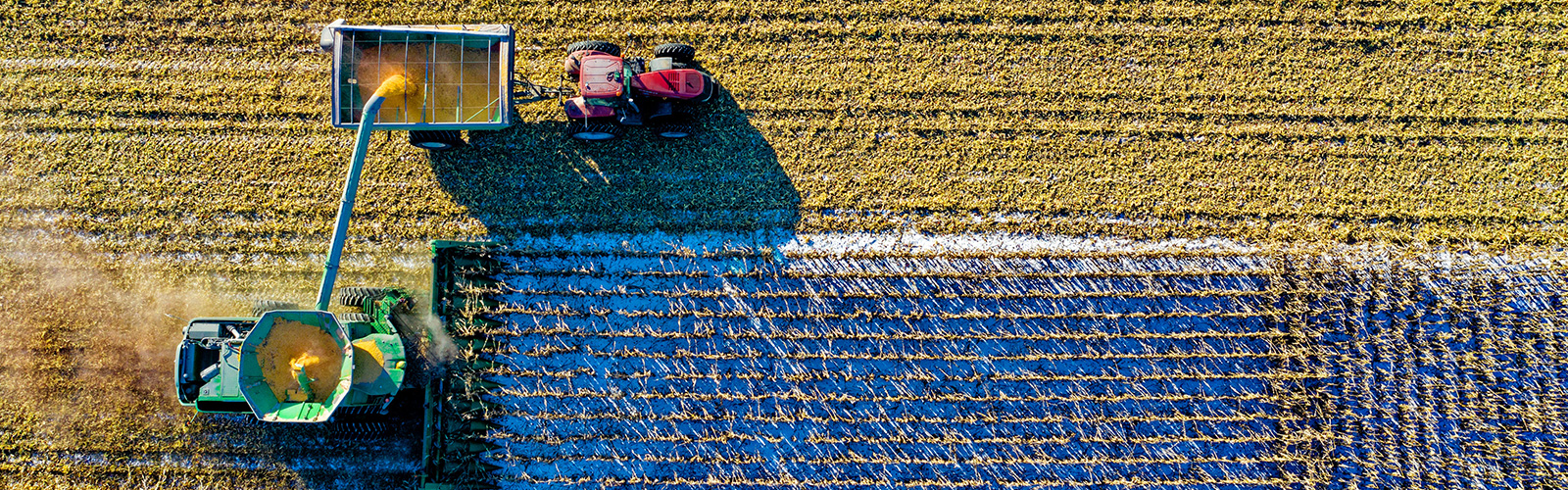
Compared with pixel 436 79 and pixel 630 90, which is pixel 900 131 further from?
pixel 436 79

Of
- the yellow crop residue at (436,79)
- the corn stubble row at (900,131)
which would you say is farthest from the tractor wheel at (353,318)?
the yellow crop residue at (436,79)

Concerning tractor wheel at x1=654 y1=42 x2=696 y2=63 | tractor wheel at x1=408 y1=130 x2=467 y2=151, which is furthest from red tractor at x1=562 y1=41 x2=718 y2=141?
tractor wheel at x1=408 y1=130 x2=467 y2=151

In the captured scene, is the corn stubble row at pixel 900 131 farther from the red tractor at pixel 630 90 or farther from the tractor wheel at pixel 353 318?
the tractor wheel at pixel 353 318

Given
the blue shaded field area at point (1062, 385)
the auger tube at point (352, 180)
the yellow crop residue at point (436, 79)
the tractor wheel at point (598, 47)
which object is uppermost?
the tractor wheel at point (598, 47)

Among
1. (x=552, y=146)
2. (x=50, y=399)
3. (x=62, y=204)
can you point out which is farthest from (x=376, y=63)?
(x=50, y=399)

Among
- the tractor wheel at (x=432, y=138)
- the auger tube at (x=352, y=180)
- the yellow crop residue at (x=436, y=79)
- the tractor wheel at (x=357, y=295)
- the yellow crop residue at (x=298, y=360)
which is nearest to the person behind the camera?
the yellow crop residue at (x=298, y=360)

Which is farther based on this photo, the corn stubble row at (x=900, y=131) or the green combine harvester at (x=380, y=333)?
the corn stubble row at (x=900, y=131)

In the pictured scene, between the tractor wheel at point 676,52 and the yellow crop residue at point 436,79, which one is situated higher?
the tractor wheel at point 676,52

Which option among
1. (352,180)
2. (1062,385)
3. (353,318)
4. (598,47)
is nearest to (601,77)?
(598,47)
